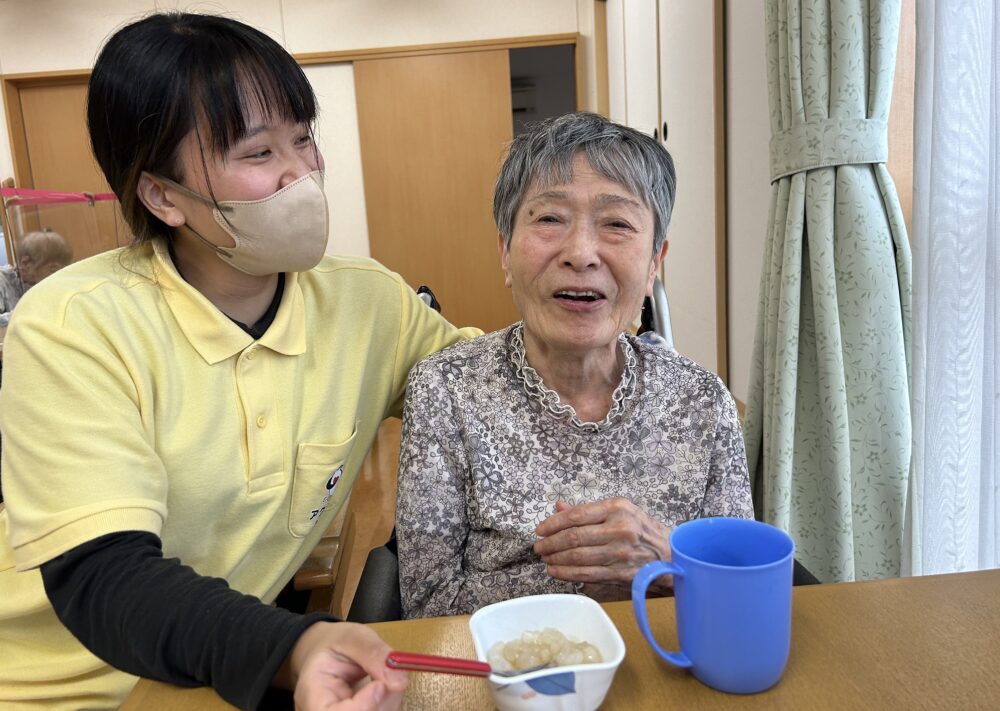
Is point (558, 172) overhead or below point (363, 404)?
overhead

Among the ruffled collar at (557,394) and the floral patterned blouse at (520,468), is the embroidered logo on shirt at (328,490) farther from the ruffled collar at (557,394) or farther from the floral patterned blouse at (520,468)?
the ruffled collar at (557,394)

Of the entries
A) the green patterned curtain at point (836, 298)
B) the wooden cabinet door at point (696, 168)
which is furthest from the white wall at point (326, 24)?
the green patterned curtain at point (836, 298)

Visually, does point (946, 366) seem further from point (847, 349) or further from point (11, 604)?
point (11, 604)

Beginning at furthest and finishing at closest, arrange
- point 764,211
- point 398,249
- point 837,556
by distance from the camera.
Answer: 1. point 398,249
2. point 764,211
3. point 837,556

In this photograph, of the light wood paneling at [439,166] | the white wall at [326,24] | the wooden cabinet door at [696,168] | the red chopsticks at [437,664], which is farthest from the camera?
the light wood paneling at [439,166]

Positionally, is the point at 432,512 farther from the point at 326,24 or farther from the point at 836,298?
the point at 326,24

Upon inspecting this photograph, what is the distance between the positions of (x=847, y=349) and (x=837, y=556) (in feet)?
1.70

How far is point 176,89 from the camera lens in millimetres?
1001

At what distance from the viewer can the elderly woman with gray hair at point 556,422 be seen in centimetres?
117

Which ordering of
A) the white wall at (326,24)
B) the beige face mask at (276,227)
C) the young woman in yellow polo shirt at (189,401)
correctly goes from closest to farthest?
the young woman in yellow polo shirt at (189,401) → the beige face mask at (276,227) → the white wall at (326,24)

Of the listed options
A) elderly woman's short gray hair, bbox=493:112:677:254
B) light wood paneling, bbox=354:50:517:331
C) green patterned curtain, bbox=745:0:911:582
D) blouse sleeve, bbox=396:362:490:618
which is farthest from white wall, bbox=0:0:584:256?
blouse sleeve, bbox=396:362:490:618

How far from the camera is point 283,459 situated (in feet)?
3.55

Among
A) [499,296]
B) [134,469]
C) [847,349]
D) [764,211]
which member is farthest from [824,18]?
[499,296]

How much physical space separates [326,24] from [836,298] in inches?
225
